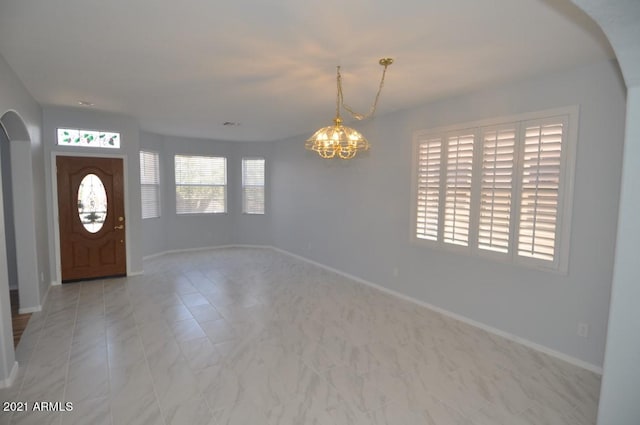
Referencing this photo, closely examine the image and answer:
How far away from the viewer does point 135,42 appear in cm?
256

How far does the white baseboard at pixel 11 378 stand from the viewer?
8.46 ft

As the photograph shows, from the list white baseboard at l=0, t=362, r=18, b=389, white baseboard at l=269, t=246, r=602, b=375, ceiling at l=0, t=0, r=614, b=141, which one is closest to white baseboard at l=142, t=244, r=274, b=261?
white baseboard at l=269, t=246, r=602, b=375

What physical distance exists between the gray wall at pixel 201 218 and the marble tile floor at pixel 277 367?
114 inches

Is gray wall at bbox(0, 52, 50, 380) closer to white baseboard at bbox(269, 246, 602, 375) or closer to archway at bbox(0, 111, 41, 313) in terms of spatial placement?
archway at bbox(0, 111, 41, 313)

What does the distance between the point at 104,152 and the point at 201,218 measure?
9.59 ft

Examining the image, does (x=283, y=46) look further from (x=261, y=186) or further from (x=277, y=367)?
(x=261, y=186)

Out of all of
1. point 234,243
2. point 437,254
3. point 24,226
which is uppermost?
point 24,226

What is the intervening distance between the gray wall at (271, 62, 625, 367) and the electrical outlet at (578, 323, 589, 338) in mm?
30

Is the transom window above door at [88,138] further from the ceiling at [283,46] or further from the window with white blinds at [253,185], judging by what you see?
the window with white blinds at [253,185]

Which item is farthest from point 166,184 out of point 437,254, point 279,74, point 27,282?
point 437,254

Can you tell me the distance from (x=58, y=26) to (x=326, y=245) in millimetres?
4893

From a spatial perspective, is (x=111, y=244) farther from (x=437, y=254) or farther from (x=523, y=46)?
(x=523, y=46)

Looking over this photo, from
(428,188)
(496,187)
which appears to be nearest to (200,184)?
(428,188)

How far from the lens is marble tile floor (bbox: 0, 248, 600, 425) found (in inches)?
93.0
